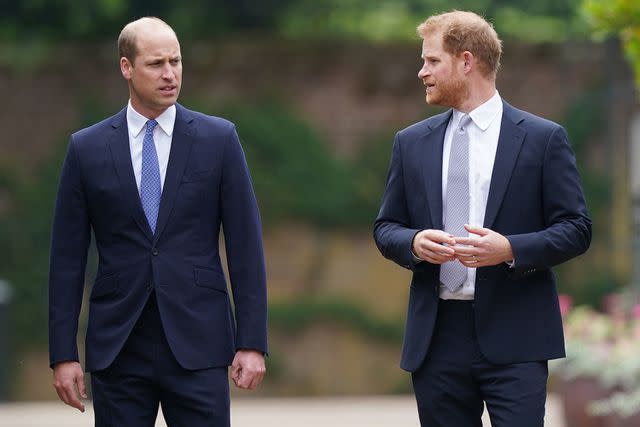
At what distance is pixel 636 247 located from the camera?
1560cm

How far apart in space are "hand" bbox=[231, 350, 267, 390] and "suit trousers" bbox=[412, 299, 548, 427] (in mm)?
492

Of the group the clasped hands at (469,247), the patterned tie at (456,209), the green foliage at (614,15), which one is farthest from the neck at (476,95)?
the green foliage at (614,15)

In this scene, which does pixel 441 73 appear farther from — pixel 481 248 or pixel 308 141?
pixel 308 141

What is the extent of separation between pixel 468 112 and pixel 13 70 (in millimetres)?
11547

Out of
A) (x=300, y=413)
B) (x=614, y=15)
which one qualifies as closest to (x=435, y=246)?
(x=614, y=15)

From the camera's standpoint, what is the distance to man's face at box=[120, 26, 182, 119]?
488cm

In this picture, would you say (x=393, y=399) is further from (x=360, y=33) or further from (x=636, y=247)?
(x=360, y=33)

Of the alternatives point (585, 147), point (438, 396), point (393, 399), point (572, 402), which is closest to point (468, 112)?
point (438, 396)

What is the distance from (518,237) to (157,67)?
123 cm

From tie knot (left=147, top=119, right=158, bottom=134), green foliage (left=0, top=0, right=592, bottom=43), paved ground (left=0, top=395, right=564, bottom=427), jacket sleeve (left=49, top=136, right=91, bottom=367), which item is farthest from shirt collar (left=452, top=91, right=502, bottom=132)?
green foliage (left=0, top=0, right=592, bottom=43)

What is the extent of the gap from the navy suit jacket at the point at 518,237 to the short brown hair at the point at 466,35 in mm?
195

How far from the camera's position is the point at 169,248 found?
486 centimetres

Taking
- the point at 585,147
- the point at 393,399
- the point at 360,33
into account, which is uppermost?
the point at 360,33

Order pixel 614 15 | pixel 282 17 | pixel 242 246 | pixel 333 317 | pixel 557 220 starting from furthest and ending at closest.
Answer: pixel 282 17
pixel 333 317
pixel 614 15
pixel 242 246
pixel 557 220
